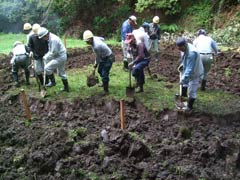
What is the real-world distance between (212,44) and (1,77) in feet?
21.3

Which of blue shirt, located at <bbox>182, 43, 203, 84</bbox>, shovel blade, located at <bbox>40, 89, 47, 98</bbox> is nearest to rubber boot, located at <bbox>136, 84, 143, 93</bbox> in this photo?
blue shirt, located at <bbox>182, 43, 203, 84</bbox>

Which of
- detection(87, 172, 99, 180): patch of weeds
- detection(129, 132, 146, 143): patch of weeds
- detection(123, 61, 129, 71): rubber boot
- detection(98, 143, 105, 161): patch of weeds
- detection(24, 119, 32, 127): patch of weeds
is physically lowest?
detection(87, 172, 99, 180): patch of weeds

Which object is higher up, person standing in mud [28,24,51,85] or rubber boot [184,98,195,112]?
person standing in mud [28,24,51,85]

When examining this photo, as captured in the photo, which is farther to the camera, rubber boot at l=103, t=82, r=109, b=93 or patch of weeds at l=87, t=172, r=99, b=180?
rubber boot at l=103, t=82, r=109, b=93

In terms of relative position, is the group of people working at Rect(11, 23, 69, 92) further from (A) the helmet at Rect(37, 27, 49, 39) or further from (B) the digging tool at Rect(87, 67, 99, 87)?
(B) the digging tool at Rect(87, 67, 99, 87)

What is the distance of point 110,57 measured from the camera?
1002cm

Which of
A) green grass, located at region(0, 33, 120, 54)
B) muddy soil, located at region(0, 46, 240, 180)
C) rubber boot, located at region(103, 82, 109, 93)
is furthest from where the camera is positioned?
green grass, located at region(0, 33, 120, 54)

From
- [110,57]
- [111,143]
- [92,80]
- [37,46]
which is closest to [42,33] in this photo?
[37,46]

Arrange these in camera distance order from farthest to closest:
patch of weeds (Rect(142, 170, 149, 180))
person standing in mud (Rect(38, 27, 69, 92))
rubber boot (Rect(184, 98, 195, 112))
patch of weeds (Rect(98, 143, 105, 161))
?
person standing in mud (Rect(38, 27, 69, 92))
rubber boot (Rect(184, 98, 195, 112))
patch of weeds (Rect(98, 143, 105, 161))
patch of weeds (Rect(142, 170, 149, 180))

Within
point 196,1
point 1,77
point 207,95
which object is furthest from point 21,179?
point 196,1

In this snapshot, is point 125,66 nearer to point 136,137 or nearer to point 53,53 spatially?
point 53,53

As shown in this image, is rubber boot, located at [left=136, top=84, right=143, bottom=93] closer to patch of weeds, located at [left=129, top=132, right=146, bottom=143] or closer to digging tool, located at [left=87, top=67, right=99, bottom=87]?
digging tool, located at [left=87, top=67, right=99, bottom=87]

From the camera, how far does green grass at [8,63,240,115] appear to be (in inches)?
365

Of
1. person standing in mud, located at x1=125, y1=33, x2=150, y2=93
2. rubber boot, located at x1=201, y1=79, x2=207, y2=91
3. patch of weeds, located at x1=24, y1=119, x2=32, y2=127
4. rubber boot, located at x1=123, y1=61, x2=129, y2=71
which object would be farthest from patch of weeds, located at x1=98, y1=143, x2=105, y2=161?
rubber boot, located at x1=123, y1=61, x2=129, y2=71
